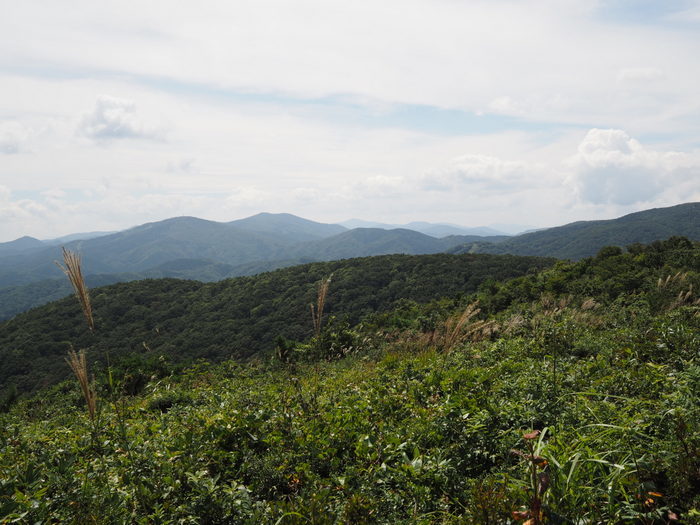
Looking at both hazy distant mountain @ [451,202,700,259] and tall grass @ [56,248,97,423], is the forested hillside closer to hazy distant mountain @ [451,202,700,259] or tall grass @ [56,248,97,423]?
tall grass @ [56,248,97,423]

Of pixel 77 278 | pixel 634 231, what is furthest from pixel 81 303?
pixel 634 231

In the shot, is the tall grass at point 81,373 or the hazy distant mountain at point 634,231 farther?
the hazy distant mountain at point 634,231

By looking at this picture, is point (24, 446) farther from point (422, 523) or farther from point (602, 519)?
point (602, 519)

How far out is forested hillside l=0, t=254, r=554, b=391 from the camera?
2024 inches

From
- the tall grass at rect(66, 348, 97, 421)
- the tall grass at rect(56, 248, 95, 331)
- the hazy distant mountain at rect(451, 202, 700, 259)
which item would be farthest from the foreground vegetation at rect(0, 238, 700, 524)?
the hazy distant mountain at rect(451, 202, 700, 259)

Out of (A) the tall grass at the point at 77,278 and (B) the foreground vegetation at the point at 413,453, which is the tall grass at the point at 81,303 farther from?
(B) the foreground vegetation at the point at 413,453

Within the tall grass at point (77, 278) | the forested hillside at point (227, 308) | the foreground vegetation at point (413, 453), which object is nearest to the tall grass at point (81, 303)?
the tall grass at point (77, 278)

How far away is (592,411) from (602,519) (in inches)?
42.2

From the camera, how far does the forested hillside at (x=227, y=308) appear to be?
51.4 meters

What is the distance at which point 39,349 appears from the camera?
55.3m

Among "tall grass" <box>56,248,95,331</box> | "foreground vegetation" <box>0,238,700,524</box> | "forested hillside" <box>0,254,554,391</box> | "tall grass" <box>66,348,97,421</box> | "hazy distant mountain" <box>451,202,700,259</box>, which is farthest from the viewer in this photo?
"hazy distant mountain" <box>451,202,700,259</box>

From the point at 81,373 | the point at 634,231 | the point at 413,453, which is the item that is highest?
the point at 634,231

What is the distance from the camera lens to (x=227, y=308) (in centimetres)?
6356

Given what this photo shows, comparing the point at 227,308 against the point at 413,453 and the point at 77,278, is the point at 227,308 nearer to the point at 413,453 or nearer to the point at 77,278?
the point at 77,278
